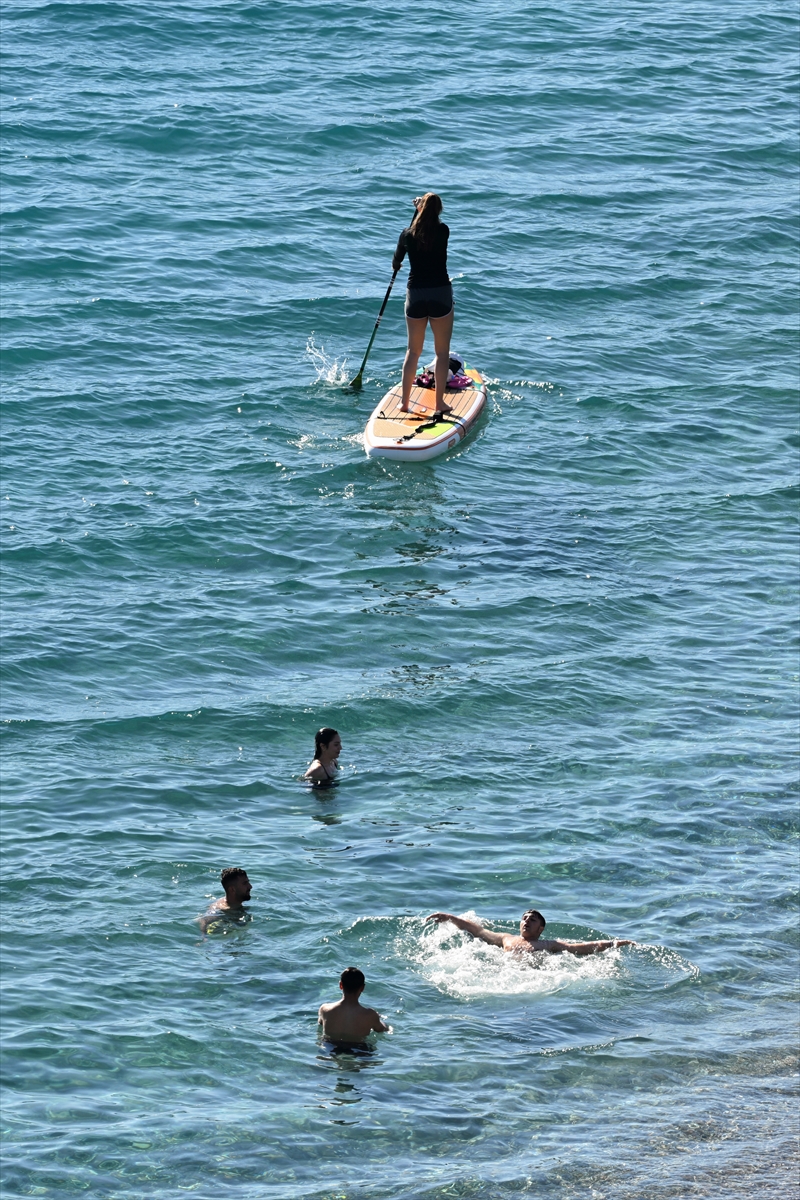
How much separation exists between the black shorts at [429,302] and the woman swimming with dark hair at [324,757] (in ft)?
25.0

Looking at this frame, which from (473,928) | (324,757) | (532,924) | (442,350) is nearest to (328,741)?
(324,757)

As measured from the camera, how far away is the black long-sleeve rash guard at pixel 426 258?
19875 millimetres

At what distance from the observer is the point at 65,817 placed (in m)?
13.9

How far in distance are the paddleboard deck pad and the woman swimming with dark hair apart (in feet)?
22.3

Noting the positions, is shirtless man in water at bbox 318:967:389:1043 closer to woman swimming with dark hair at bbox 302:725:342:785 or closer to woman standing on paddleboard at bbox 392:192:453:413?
woman swimming with dark hair at bbox 302:725:342:785

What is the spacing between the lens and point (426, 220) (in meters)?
19.7

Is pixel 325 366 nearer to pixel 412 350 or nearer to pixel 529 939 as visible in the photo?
pixel 412 350

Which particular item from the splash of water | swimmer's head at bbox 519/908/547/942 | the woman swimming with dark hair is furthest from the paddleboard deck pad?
swimmer's head at bbox 519/908/547/942

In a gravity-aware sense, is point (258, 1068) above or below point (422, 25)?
below

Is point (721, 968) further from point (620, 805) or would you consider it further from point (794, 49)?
point (794, 49)

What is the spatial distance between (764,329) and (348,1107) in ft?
58.1

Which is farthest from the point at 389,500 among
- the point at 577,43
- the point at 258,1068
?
the point at 577,43

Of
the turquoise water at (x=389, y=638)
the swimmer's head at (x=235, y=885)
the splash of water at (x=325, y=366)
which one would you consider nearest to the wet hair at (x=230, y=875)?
the swimmer's head at (x=235, y=885)

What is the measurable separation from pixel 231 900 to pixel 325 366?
12.3 metres
